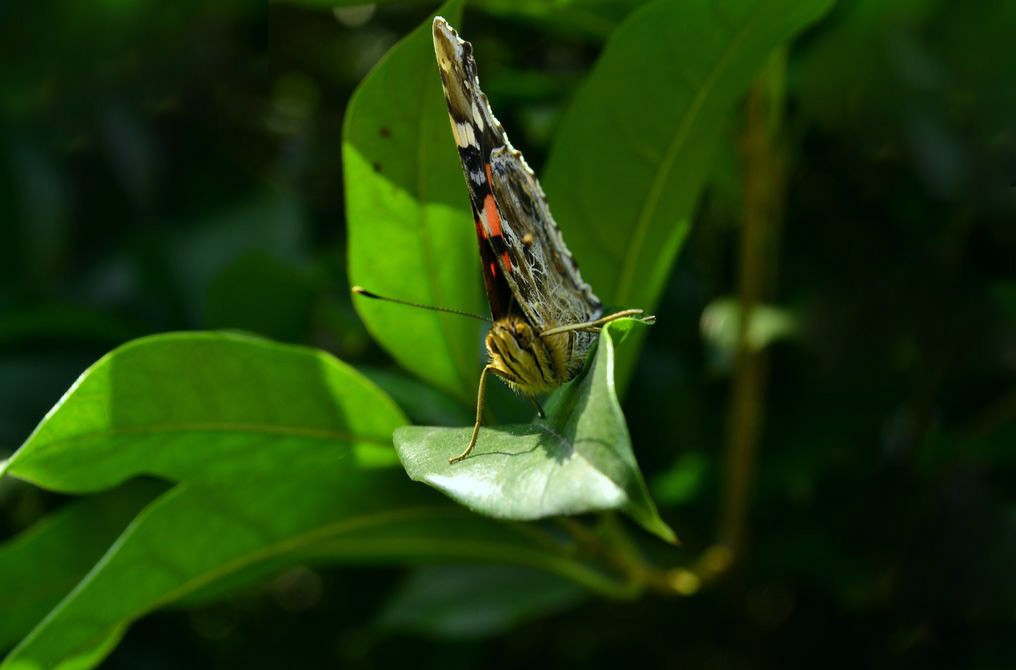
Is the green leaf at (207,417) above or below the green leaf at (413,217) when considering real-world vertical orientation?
below

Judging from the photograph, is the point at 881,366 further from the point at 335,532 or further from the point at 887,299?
the point at 335,532

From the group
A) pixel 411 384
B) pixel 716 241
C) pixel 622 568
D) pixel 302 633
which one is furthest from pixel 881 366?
pixel 302 633

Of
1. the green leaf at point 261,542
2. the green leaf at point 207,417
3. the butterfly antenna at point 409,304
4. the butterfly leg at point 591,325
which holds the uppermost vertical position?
the butterfly leg at point 591,325

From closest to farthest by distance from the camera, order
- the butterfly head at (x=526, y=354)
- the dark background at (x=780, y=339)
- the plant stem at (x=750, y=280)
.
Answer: the butterfly head at (x=526, y=354), the plant stem at (x=750, y=280), the dark background at (x=780, y=339)

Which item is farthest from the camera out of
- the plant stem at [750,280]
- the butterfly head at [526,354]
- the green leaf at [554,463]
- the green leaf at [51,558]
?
the plant stem at [750,280]

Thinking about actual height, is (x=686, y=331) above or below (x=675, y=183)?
below

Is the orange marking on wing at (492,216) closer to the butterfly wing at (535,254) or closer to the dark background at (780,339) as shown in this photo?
the butterfly wing at (535,254)

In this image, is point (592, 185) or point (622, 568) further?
point (622, 568)

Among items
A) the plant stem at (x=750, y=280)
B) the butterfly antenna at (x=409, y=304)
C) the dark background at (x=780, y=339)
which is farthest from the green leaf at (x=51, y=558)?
the plant stem at (x=750, y=280)
